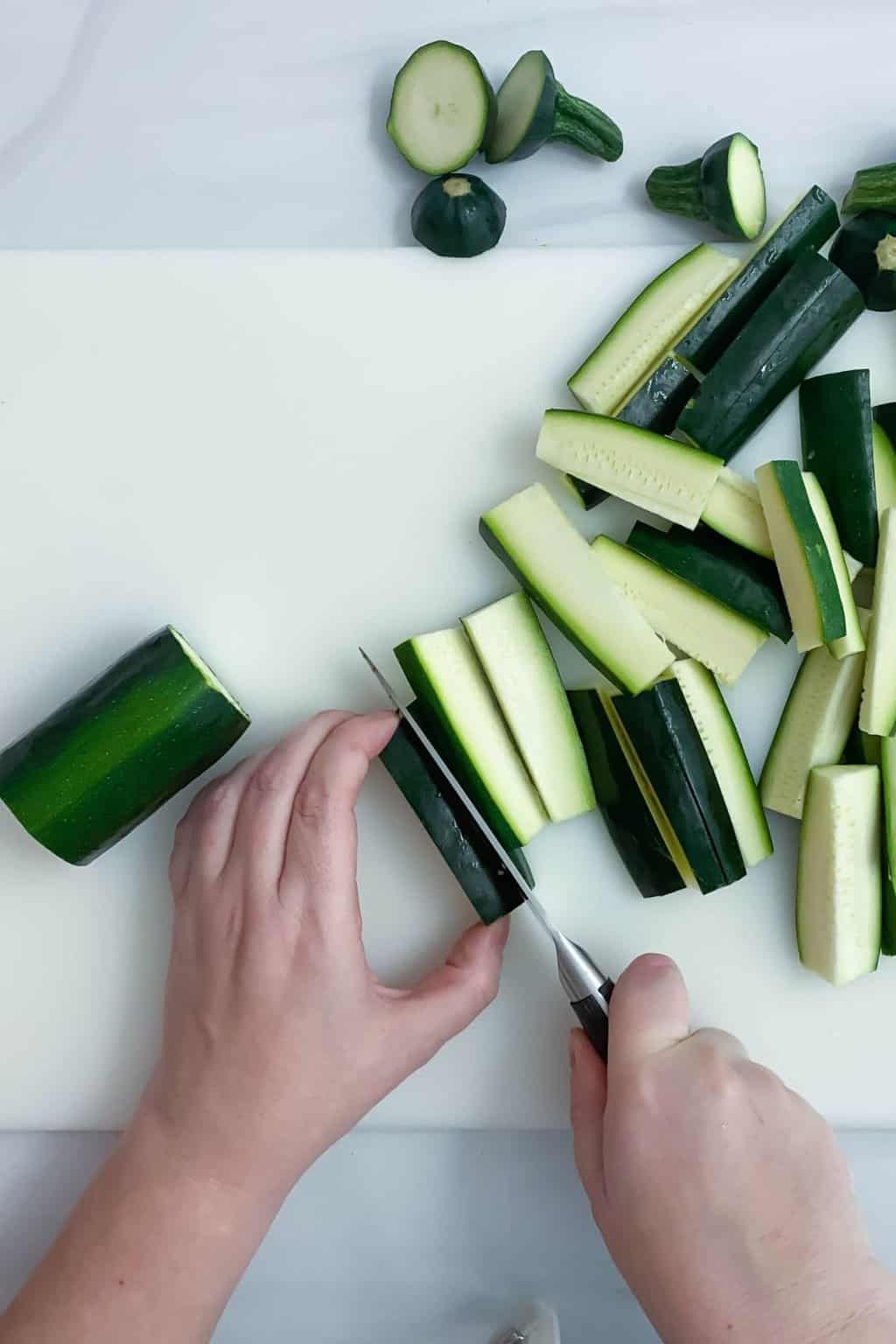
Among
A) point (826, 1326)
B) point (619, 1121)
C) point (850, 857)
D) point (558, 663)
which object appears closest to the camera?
point (826, 1326)

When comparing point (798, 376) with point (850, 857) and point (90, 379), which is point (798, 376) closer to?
point (850, 857)

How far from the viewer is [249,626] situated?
71.4 inches

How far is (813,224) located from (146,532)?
1.14m

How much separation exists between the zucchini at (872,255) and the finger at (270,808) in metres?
1.07

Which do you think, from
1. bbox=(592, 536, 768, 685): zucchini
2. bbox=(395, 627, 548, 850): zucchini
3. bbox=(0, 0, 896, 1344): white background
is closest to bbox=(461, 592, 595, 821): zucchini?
bbox=(395, 627, 548, 850): zucchini

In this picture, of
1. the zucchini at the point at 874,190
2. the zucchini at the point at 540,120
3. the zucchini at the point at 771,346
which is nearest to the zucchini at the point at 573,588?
the zucchini at the point at 771,346

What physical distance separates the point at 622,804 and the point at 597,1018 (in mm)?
315

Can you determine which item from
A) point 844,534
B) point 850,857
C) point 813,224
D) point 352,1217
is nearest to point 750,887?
point 850,857

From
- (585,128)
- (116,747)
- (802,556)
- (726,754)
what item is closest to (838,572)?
(802,556)

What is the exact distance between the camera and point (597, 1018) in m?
1.67

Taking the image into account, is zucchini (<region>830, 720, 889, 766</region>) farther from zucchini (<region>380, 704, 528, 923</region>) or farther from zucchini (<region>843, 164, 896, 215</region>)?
zucchini (<region>843, 164, 896, 215</region>)

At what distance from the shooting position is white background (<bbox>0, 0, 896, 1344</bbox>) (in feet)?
6.17

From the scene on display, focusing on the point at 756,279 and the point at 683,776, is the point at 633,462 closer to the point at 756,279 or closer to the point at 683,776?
the point at 756,279

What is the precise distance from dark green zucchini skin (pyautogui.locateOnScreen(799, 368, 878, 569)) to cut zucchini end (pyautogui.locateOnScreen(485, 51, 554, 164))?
23.0 inches
